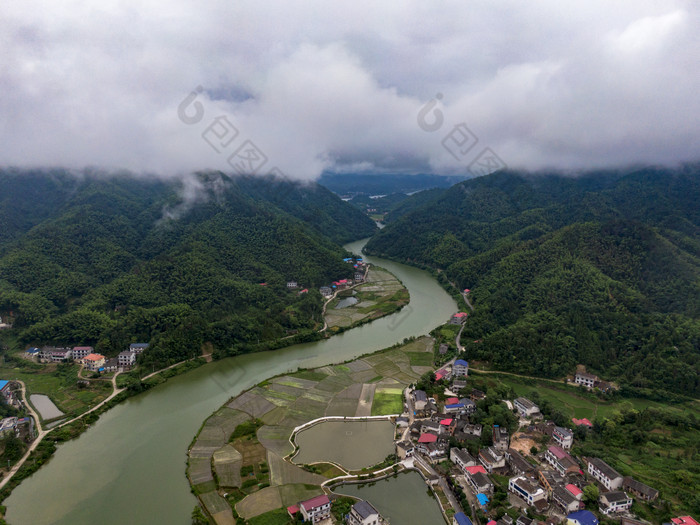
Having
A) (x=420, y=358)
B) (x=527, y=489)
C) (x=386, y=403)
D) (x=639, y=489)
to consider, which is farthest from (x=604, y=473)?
(x=420, y=358)

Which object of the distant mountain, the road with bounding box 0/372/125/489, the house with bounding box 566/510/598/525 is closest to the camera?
the house with bounding box 566/510/598/525

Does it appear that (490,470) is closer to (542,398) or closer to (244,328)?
(542,398)

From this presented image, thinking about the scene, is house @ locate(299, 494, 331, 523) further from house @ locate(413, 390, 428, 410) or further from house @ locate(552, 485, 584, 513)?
house @ locate(552, 485, 584, 513)

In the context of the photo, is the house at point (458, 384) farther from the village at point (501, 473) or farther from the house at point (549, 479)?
the house at point (549, 479)

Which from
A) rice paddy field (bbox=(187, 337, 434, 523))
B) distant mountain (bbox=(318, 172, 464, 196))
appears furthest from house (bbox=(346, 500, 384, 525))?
distant mountain (bbox=(318, 172, 464, 196))

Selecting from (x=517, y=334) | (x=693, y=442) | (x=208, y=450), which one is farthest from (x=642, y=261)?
(x=208, y=450)

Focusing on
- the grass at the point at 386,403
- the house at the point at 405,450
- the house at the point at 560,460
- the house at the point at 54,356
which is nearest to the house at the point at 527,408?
the house at the point at 560,460

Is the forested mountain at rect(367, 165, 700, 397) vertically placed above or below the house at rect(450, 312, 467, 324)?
below
